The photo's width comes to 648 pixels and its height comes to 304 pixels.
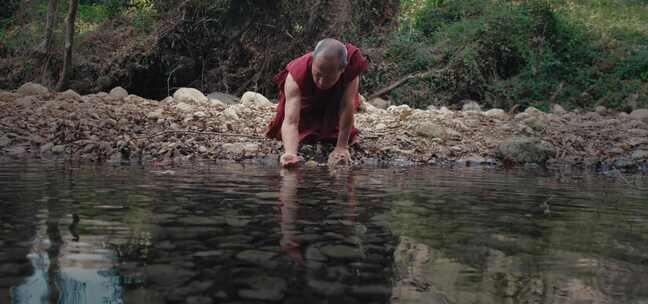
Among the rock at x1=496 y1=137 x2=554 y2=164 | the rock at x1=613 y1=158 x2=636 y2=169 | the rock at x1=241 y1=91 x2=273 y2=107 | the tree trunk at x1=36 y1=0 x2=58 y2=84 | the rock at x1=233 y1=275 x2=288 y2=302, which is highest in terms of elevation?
the tree trunk at x1=36 y1=0 x2=58 y2=84

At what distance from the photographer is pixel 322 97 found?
5234mm

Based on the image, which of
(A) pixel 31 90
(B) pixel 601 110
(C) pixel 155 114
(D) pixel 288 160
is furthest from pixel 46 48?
(B) pixel 601 110

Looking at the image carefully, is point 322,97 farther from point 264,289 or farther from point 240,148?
point 264,289

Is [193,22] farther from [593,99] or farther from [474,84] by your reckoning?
[593,99]

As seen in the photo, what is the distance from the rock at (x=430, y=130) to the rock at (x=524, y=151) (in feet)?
2.26

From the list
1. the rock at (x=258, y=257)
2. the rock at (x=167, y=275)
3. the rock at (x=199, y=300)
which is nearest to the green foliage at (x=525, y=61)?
the rock at (x=258, y=257)

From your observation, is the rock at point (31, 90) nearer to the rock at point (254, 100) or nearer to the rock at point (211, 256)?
the rock at point (254, 100)

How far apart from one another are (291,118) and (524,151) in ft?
8.37

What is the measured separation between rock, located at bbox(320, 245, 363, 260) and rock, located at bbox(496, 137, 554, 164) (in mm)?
4604

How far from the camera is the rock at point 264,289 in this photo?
129 cm

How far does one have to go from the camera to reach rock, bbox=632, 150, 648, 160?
622 centimetres

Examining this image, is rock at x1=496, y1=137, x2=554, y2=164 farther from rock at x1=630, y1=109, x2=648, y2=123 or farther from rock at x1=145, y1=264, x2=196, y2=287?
rock at x1=145, y1=264, x2=196, y2=287

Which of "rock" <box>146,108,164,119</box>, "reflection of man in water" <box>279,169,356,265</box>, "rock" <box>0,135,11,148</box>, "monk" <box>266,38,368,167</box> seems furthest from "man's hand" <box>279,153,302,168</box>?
"rock" <box>0,135,11,148</box>

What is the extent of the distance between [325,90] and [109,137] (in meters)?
2.23
